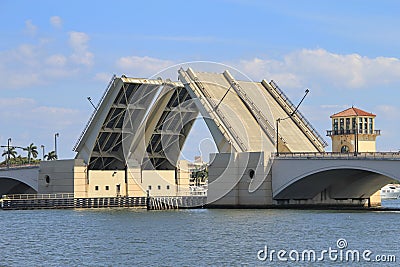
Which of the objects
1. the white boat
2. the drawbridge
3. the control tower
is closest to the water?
the drawbridge

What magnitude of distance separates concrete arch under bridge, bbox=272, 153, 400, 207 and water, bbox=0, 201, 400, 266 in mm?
3814

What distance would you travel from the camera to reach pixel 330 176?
83.1m

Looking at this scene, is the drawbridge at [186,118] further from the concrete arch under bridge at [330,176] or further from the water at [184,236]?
the water at [184,236]

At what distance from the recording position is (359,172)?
82.9 metres

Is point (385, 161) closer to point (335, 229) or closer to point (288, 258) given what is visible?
point (335, 229)

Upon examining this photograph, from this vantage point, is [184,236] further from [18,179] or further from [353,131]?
[18,179]

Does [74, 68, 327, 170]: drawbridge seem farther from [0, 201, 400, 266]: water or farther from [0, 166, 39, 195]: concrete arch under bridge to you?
[0, 201, 400, 266]: water

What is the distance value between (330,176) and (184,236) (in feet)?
101

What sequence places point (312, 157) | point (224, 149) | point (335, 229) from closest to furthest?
point (335, 229)
point (312, 157)
point (224, 149)

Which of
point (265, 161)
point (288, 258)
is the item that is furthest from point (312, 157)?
point (288, 258)

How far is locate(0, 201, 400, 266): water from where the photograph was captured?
44.4m

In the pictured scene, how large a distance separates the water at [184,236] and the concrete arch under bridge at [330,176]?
3814 mm

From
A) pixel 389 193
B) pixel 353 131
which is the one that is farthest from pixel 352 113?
pixel 389 193

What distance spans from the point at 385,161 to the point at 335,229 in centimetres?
1752
